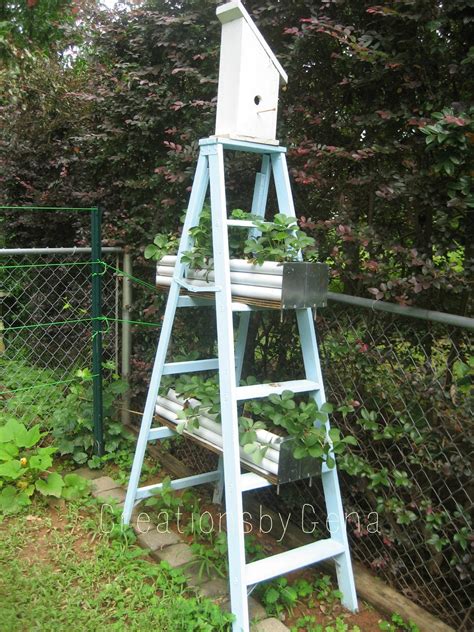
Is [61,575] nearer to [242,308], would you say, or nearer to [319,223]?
[242,308]

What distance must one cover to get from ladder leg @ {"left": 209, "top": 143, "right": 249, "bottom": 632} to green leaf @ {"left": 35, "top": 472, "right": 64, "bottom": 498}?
4.14ft

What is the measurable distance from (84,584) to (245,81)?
2.14 metres

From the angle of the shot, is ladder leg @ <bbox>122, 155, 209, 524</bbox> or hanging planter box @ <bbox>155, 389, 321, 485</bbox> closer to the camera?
hanging planter box @ <bbox>155, 389, 321, 485</bbox>

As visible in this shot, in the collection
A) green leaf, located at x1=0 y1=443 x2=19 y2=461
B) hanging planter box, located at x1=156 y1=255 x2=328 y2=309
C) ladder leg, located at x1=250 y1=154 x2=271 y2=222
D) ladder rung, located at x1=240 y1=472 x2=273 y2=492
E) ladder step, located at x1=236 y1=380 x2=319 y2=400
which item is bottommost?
green leaf, located at x1=0 y1=443 x2=19 y2=461

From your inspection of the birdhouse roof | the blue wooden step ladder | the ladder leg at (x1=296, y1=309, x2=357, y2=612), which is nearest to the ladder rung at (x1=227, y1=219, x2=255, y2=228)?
the blue wooden step ladder

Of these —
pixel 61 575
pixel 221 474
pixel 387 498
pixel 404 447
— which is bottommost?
pixel 61 575

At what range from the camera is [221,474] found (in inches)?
102

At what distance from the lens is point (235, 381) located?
6.39ft

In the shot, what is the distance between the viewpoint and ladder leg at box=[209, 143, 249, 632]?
1.78m

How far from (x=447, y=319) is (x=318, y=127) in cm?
108

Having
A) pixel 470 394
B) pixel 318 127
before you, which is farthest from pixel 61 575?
pixel 318 127

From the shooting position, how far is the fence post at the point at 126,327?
3.35m

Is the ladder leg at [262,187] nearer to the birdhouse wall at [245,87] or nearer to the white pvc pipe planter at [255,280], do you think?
the birdhouse wall at [245,87]

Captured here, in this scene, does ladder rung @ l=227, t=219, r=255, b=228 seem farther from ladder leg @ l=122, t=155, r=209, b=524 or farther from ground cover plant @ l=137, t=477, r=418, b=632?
ground cover plant @ l=137, t=477, r=418, b=632
